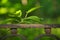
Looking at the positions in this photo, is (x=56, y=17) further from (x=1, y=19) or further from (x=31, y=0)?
(x=1, y=19)

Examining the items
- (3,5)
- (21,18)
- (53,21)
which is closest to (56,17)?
(53,21)

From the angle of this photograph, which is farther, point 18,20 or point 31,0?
point 31,0

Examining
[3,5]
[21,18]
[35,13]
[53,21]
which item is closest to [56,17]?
[53,21]

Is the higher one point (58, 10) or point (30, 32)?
point (58, 10)

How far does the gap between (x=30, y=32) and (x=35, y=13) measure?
0.14m

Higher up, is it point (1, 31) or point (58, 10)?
point (58, 10)

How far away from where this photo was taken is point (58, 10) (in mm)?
1112

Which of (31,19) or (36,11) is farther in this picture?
(36,11)

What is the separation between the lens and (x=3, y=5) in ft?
3.55

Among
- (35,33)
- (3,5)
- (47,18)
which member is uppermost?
(3,5)

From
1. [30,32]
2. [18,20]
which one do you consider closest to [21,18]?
[18,20]

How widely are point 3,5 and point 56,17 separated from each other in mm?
396

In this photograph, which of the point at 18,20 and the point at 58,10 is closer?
the point at 18,20

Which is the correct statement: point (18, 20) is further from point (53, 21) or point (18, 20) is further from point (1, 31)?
point (53, 21)
